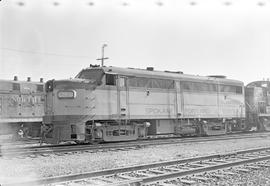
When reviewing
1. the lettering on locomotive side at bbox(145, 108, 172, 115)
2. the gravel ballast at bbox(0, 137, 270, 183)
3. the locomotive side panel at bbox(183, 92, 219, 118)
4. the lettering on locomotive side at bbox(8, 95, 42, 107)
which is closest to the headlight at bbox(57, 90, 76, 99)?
the gravel ballast at bbox(0, 137, 270, 183)

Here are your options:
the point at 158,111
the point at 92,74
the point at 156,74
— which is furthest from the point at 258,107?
the point at 92,74

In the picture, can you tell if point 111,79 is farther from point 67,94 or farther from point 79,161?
point 79,161

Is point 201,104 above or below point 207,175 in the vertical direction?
above

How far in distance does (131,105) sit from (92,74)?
209 centimetres

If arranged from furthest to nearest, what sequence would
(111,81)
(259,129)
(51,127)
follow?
(259,129), (111,81), (51,127)

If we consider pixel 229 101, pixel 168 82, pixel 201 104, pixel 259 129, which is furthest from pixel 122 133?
pixel 259 129

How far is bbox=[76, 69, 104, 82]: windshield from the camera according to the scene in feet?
46.5

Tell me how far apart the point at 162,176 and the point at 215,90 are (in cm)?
1319

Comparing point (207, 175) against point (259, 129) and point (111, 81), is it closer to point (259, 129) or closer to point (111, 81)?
point (111, 81)

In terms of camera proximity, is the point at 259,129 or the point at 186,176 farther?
the point at 259,129

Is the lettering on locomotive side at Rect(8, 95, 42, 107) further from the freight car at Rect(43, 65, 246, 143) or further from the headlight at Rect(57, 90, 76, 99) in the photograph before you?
the headlight at Rect(57, 90, 76, 99)

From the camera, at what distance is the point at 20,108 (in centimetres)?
1841

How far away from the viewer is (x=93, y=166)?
8.78 m

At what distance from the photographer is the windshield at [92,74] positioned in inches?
559
